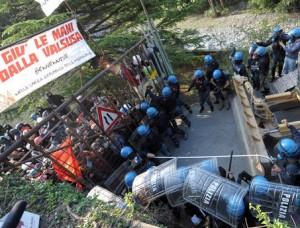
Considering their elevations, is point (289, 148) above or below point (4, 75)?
below

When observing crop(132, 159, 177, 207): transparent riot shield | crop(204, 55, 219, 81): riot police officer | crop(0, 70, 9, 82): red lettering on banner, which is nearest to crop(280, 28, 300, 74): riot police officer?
crop(204, 55, 219, 81): riot police officer

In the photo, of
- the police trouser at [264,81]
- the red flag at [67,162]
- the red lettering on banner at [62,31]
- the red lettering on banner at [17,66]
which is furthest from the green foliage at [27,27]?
the police trouser at [264,81]

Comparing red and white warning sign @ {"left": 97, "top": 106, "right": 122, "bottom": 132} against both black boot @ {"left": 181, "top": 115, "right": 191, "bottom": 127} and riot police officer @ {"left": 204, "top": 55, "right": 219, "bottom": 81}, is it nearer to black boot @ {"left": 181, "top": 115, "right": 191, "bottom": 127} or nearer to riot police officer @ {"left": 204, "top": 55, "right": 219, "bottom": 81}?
black boot @ {"left": 181, "top": 115, "right": 191, "bottom": 127}

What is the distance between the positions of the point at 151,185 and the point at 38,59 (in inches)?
142

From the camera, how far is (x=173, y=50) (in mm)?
13258

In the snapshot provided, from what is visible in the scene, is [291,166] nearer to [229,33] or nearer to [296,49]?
[296,49]

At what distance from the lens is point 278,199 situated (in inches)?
213

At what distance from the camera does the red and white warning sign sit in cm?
877

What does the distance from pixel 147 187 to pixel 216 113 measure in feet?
17.7

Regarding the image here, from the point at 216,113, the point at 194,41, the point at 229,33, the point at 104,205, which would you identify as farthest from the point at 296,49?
the point at 229,33

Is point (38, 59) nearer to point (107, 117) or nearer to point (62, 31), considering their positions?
point (62, 31)

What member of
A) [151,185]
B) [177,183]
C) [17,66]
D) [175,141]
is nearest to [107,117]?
[175,141]

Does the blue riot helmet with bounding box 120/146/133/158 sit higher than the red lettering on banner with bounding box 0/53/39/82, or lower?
lower

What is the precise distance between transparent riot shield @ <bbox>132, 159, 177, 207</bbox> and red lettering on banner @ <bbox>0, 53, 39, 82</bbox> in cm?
329
